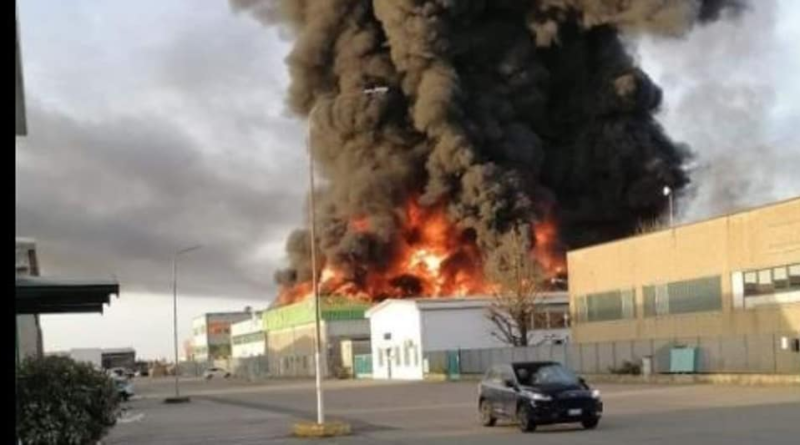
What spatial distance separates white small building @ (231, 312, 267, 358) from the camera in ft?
372

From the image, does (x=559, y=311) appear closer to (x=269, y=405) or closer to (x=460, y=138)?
(x=460, y=138)

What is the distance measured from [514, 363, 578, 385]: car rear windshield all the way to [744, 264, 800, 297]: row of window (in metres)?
21.1

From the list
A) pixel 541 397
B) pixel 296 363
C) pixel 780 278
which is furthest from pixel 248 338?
pixel 541 397

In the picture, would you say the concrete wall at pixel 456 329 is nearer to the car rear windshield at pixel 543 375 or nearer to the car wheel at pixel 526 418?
the car rear windshield at pixel 543 375

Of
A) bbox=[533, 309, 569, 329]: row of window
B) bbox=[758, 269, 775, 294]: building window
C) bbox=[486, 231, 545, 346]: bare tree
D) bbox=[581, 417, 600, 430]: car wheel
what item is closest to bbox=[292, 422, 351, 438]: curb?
bbox=[581, 417, 600, 430]: car wheel

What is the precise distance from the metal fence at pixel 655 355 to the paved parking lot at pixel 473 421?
307 centimetres

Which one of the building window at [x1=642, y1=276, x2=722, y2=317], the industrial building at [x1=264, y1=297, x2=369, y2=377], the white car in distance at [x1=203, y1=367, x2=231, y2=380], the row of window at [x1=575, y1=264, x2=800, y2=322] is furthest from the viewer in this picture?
the white car in distance at [x1=203, y1=367, x2=231, y2=380]

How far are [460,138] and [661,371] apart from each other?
27.4 m

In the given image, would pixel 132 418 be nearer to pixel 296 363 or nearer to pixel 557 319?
pixel 557 319

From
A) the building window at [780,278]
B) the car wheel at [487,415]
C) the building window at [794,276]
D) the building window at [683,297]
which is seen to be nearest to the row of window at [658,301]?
the building window at [683,297]

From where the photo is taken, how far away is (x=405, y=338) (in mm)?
70062

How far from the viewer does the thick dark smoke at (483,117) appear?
7188 cm

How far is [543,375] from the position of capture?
76.6 feet

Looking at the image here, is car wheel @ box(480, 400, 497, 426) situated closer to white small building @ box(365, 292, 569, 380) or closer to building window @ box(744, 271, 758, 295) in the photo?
building window @ box(744, 271, 758, 295)
